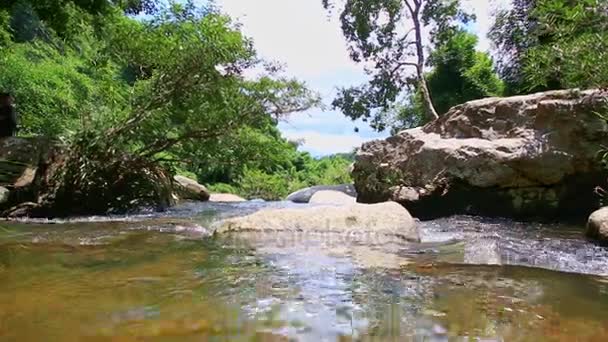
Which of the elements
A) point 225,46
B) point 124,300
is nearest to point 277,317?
point 124,300

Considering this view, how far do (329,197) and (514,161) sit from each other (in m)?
8.01

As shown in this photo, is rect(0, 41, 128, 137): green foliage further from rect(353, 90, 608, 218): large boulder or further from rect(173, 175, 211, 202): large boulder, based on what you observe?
rect(353, 90, 608, 218): large boulder

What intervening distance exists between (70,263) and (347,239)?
8.82 feet

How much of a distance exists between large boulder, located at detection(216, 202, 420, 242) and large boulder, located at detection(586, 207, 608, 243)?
1.84 m

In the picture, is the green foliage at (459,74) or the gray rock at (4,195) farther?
the green foliage at (459,74)

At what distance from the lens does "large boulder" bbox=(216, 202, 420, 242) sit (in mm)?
5426

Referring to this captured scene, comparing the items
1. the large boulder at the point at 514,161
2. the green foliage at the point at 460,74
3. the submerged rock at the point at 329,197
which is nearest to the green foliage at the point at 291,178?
the submerged rock at the point at 329,197

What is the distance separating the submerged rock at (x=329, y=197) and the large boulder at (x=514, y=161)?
5.81m

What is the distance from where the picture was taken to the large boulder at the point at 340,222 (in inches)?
214

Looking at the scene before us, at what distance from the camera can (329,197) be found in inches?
584

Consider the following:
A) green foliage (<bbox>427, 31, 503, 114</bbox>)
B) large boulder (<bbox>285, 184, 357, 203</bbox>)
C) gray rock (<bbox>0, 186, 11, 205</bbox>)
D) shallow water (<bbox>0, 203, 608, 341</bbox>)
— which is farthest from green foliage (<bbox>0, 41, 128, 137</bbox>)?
green foliage (<bbox>427, 31, 503, 114</bbox>)

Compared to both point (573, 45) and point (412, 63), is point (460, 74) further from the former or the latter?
point (573, 45)

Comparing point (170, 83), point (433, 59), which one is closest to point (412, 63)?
point (433, 59)

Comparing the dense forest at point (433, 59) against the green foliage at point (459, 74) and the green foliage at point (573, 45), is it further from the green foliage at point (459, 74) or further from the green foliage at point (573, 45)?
the green foliage at point (573, 45)
